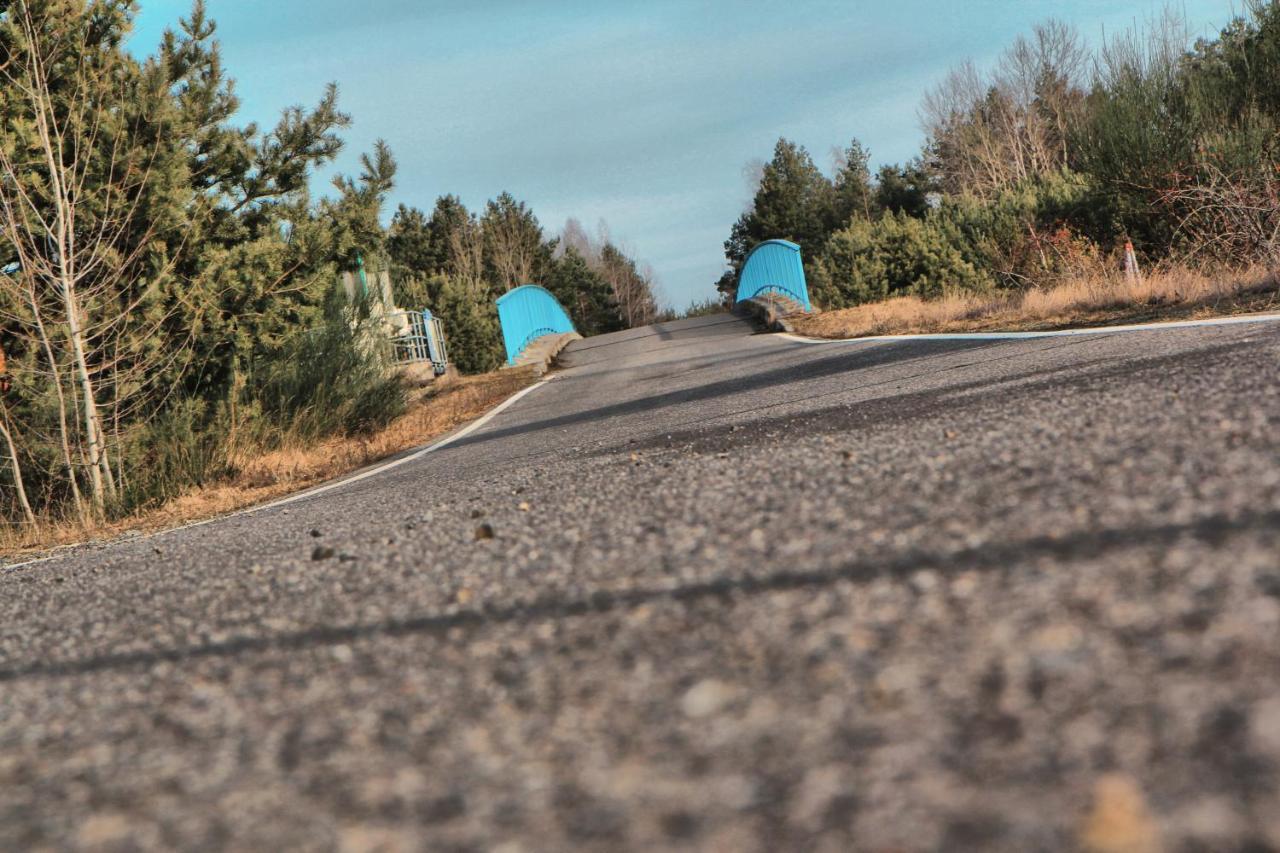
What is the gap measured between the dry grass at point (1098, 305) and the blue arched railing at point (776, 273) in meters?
6.94

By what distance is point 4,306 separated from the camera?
9086mm

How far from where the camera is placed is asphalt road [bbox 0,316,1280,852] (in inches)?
59.8

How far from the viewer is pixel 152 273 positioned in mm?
10367

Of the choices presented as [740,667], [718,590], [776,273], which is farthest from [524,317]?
[740,667]

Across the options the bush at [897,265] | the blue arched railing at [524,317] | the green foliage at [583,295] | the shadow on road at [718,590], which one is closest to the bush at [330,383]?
the shadow on road at [718,590]

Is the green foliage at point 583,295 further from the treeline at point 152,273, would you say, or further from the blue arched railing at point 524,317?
the treeline at point 152,273

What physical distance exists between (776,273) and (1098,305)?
48.1 ft

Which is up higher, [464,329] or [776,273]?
[464,329]

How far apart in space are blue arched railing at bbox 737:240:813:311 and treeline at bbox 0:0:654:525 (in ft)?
40.3

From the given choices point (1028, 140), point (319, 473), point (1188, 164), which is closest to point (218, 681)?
point (319, 473)

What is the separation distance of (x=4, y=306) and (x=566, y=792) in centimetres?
912

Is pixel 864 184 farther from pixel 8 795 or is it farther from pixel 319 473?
pixel 8 795

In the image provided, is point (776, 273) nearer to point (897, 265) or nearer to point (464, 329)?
point (897, 265)

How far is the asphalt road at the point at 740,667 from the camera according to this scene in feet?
4.99
